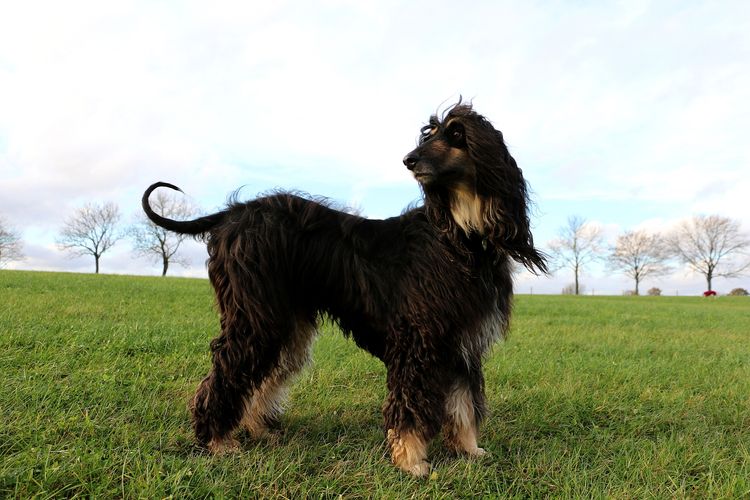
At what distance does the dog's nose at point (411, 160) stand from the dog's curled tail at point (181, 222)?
5.00 ft

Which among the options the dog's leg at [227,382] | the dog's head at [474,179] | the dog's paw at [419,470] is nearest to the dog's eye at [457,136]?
the dog's head at [474,179]

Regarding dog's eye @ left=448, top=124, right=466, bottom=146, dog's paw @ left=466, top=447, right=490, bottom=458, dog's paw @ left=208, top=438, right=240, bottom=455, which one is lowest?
dog's paw @ left=466, top=447, right=490, bottom=458

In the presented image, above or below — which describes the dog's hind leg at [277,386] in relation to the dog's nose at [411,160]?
below

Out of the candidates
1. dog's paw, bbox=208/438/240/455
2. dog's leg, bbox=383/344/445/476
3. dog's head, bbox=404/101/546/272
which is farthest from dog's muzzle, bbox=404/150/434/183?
dog's paw, bbox=208/438/240/455

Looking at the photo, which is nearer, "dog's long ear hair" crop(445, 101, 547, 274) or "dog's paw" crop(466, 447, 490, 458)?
"dog's long ear hair" crop(445, 101, 547, 274)

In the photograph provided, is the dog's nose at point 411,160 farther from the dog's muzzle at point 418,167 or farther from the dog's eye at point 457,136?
the dog's eye at point 457,136

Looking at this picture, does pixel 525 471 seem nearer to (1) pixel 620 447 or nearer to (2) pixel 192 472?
(1) pixel 620 447

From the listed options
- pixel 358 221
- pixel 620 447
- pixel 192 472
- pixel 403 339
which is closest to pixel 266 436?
pixel 192 472

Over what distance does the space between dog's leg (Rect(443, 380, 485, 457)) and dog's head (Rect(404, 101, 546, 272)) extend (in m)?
1.11

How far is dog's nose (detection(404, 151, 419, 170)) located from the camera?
315 centimetres

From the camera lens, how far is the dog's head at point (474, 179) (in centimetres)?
320

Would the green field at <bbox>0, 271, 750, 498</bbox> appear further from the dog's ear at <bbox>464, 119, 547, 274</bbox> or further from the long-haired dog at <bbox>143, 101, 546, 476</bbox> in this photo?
the dog's ear at <bbox>464, 119, 547, 274</bbox>

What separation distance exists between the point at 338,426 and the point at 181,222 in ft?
6.85

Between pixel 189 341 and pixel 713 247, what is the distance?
58788mm
